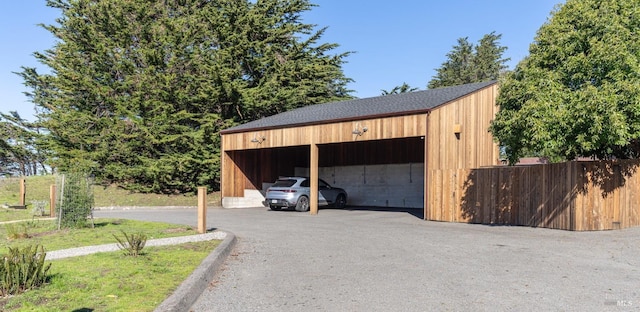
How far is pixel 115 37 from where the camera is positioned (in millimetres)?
28531

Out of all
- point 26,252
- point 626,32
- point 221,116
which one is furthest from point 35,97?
point 626,32

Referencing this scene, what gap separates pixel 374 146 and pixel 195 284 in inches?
788

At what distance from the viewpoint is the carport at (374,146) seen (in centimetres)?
1573

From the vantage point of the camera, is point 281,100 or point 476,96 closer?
point 476,96

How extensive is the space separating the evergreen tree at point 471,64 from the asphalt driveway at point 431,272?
138 ft

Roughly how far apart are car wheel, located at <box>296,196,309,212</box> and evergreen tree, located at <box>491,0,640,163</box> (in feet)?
32.0

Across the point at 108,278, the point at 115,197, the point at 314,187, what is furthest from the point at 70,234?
the point at 115,197

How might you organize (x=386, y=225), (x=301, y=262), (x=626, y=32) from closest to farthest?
(x=301, y=262), (x=626, y=32), (x=386, y=225)

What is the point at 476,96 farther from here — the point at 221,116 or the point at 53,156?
the point at 53,156

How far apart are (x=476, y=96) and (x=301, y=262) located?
1212 cm

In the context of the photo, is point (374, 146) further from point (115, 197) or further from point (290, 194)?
point (115, 197)

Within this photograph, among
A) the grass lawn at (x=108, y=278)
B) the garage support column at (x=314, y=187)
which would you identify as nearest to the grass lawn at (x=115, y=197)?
the garage support column at (x=314, y=187)

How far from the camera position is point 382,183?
80.0 ft

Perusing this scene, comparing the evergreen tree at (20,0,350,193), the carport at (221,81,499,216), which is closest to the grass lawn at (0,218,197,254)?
the carport at (221,81,499,216)
